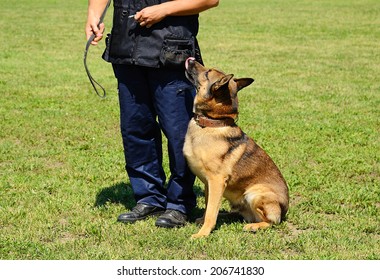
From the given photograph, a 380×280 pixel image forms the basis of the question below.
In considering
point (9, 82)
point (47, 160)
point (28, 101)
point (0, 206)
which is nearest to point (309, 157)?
point (47, 160)

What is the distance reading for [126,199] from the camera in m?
5.97

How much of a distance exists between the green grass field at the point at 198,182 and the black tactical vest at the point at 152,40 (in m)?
1.27

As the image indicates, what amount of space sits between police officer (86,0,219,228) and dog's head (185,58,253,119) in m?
0.14

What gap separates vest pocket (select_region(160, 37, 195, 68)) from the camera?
16.3ft

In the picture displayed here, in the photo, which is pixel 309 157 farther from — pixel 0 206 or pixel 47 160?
pixel 0 206

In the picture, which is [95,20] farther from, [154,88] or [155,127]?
[155,127]

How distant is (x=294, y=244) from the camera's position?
4785mm

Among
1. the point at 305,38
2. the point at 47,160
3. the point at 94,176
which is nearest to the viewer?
the point at 94,176

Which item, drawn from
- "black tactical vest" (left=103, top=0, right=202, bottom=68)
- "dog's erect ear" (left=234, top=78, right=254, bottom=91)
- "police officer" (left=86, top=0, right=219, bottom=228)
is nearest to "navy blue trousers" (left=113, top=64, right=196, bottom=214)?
"police officer" (left=86, top=0, right=219, bottom=228)

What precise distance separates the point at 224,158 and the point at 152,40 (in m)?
1.02

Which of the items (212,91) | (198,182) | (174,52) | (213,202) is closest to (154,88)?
(174,52)

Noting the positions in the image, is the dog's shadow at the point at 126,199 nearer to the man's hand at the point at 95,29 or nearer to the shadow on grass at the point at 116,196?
the shadow on grass at the point at 116,196

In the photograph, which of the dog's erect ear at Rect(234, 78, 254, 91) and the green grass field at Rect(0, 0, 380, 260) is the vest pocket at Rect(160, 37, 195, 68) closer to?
the dog's erect ear at Rect(234, 78, 254, 91)
